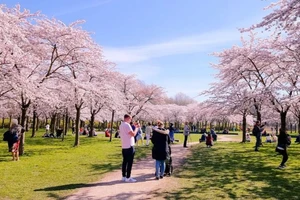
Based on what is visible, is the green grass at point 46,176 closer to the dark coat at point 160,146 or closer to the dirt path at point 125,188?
the dirt path at point 125,188

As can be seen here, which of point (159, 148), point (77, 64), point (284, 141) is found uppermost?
point (77, 64)

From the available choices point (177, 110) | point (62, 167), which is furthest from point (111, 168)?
point (177, 110)

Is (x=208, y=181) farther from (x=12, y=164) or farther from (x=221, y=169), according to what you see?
(x=12, y=164)

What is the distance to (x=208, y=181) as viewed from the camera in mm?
8953

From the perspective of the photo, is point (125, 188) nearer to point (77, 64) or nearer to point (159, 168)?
point (159, 168)

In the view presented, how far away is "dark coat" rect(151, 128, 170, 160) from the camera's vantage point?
866cm

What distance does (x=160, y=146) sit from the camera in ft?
28.6

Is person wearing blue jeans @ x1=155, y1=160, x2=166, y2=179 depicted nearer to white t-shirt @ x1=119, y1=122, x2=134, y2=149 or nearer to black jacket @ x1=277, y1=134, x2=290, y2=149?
white t-shirt @ x1=119, y1=122, x2=134, y2=149

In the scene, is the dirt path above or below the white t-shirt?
below

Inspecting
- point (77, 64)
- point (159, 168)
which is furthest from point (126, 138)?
point (77, 64)

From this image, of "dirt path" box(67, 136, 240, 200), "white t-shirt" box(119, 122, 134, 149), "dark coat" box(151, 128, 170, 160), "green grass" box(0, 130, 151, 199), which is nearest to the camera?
"dirt path" box(67, 136, 240, 200)

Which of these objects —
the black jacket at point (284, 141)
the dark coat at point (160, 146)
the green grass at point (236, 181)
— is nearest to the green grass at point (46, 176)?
the dark coat at point (160, 146)

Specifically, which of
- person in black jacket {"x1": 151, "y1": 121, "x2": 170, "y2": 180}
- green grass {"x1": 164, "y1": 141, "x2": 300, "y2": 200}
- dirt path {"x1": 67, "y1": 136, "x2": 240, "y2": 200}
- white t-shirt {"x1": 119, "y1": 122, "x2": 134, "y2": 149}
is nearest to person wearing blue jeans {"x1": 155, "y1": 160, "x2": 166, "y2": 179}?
person in black jacket {"x1": 151, "y1": 121, "x2": 170, "y2": 180}

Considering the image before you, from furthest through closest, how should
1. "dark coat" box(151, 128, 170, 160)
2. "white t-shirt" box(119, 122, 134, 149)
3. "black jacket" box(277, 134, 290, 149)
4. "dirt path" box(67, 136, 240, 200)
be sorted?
"black jacket" box(277, 134, 290, 149) < "dark coat" box(151, 128, 170, 160) < "white t-shirt" box(119, 122, 134, 149) < "dirt path" box(67, 136, 240, 200)
